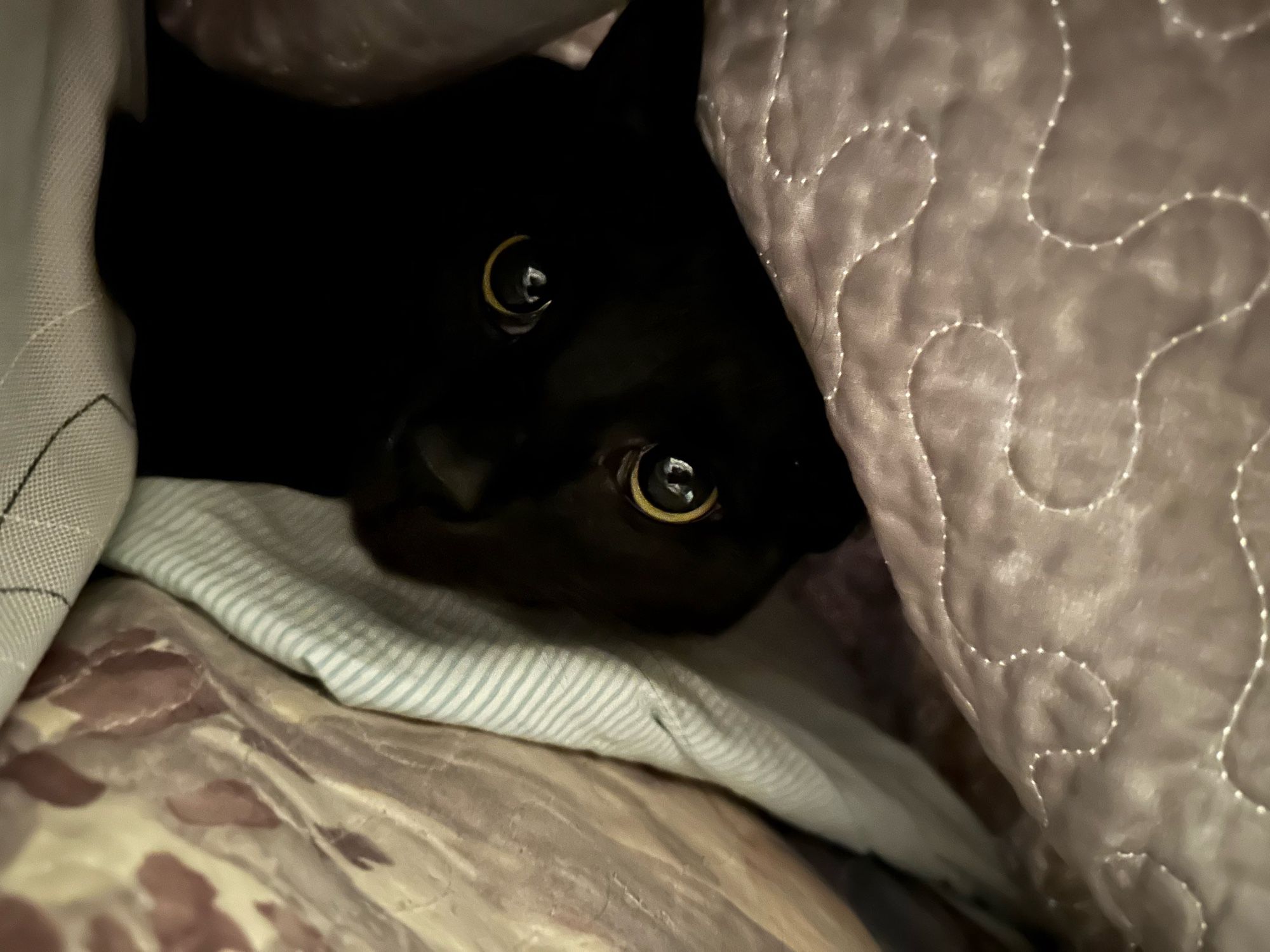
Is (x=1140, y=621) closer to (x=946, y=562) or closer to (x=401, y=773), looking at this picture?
(x=946, y=562)

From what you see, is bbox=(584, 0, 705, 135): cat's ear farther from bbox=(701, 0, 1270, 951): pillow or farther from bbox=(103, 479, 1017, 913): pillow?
bbox=(103, 479, 1017, 913): pillow

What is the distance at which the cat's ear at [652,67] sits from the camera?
572 mm

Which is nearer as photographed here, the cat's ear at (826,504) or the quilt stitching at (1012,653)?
the quilt stitching at (1012,653)

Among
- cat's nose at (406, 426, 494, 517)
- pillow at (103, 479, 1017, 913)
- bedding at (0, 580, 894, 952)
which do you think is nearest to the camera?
bedding at (0, 580, 894, 952)

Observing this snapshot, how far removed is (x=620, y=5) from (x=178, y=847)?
1.84 ft

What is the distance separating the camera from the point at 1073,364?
393 mm

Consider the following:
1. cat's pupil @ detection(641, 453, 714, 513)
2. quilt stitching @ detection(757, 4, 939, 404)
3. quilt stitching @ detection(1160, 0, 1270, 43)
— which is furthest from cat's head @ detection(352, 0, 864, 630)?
quilt stitching @ detection(1160, 0, 1270, 43)

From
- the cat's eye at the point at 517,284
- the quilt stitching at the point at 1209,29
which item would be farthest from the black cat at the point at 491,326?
the quilt stitching at the point at 1209,29

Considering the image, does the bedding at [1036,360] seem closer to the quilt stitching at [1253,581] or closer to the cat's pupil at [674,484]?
the quilt stitching at [1253,581]

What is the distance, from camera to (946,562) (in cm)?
46

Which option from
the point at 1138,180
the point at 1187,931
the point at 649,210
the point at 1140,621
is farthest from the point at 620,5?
the point at 1187,931

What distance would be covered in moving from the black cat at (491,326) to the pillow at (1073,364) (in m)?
0.15

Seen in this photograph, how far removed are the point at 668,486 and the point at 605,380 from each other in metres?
0.08

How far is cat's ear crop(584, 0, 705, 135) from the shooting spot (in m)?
0.57
